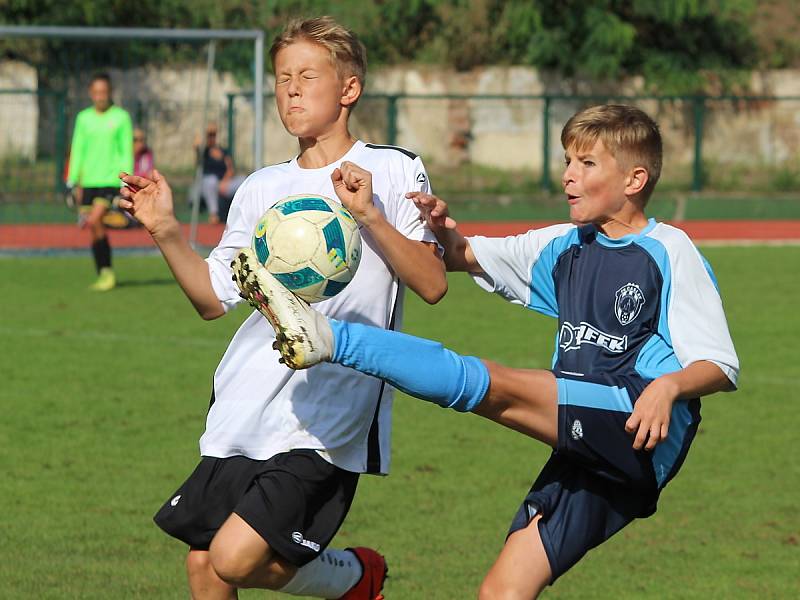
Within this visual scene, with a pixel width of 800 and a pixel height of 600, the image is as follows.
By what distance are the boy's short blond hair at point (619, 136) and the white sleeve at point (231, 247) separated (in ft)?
3.20

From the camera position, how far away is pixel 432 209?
4.03m

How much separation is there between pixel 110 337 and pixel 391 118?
50.7 feet

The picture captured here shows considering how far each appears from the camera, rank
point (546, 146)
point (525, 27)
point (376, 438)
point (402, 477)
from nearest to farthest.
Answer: point (376, 438)
point (402, 477)
point (546, 146)
point (525, 27)

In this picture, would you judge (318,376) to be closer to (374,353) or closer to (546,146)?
(374,353)

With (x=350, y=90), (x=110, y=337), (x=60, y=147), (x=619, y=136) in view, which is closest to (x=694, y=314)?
(x=619, y=136)

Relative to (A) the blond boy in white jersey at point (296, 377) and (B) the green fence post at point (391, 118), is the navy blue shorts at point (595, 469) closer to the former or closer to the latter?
(A) the blond boy in white jersey at point (296, 377)

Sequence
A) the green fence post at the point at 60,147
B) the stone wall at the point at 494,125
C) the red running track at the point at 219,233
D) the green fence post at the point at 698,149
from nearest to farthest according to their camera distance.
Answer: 1. the red running track at the point at 219,233
2. the green fence post at the point at 60,147
3. the green fence post at the point at 698,149
4. the stone wall at the point at 494,125

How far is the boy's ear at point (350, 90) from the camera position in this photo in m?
4.18

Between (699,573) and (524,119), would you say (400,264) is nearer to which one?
(699,573)

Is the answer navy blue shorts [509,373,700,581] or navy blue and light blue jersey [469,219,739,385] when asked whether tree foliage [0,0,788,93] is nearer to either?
navy blue and light blue jersey [469,219,739,385]

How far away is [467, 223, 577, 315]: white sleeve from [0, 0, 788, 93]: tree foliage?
28.6m

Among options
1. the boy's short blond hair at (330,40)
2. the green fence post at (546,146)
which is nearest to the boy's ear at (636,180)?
the boy's short blond hair at (330,40)

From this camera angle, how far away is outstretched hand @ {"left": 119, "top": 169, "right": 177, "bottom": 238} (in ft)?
13.5

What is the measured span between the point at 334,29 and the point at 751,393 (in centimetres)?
601
